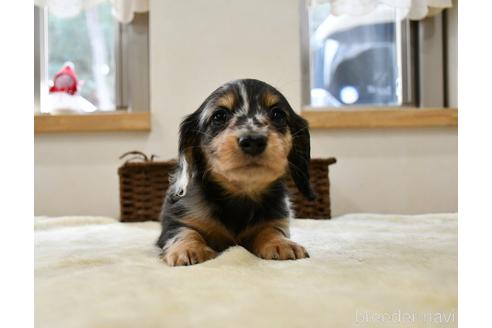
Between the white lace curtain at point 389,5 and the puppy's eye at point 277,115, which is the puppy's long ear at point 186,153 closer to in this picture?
the puppy's eye at point 277,115

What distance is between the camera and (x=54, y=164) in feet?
9.64

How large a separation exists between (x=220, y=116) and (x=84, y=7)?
70.4 inches

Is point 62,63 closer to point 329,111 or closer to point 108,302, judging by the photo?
point 329,111

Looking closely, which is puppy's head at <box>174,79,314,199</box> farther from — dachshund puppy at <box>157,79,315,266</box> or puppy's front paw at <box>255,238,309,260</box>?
puppy's front paw at <box>255,238,309,260</box>

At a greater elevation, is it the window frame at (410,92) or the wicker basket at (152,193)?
the window frame at (410,92)

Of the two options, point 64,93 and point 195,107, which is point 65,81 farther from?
point 195,107

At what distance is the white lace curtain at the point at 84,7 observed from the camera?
2.74 metres

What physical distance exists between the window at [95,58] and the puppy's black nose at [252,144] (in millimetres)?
1966

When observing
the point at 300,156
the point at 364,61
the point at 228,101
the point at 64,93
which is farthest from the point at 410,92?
the point at 64,93

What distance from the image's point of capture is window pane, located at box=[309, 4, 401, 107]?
119 inches

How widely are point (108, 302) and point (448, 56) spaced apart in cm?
265

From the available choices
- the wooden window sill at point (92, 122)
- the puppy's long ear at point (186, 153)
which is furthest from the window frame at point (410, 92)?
the puppy's long ear at point (186, 153)
